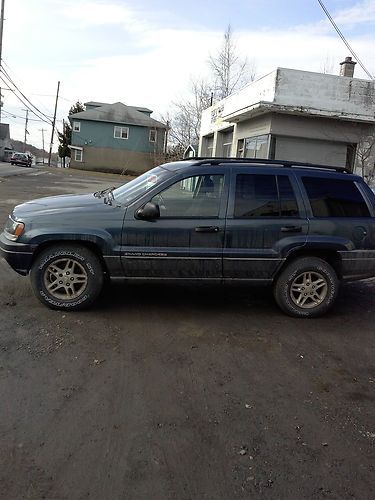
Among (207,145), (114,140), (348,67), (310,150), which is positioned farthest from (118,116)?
(310,150)

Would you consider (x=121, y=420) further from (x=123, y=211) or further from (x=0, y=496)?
(x=123, y=211)

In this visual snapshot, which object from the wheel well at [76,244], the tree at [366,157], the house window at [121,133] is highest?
the house window at [121,133]

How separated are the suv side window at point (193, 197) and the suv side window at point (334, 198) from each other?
45.0 inches

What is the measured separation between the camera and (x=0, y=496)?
8.33 feet

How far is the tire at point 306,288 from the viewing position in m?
5.67

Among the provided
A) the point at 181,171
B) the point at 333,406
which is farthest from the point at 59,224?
the point at 333,406

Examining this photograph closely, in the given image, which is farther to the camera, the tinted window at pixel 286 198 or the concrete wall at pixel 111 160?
the concrete wall at pixel 111 160

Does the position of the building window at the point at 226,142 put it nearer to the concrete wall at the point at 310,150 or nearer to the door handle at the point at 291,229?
the concrete wall at the point at 310,150

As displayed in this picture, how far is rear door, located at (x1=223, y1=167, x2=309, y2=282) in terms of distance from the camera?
544 centimetres

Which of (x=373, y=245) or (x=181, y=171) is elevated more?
(x=181, y=171)

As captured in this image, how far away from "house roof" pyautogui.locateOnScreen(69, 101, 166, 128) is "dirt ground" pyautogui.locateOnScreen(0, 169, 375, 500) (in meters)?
52.7

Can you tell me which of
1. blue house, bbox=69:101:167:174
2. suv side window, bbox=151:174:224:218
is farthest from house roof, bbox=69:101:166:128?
suv side window, bbox=151:174:224:218

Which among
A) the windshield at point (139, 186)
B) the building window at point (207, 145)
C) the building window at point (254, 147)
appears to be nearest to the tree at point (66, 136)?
the building window at point (207, 145)

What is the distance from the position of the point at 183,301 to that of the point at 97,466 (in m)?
3.32
